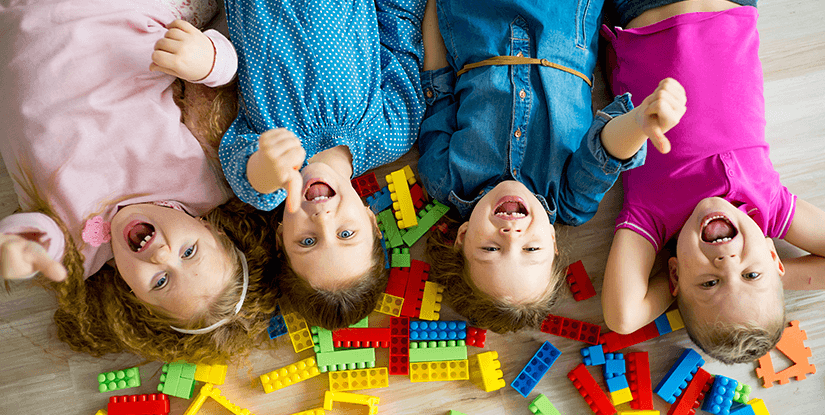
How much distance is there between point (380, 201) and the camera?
1.21 m

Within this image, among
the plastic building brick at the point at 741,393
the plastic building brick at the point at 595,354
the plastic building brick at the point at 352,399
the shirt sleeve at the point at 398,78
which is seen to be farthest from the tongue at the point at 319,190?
the plastic building brick at the point at 741,393

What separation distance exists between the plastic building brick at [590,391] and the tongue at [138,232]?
974 millimetres

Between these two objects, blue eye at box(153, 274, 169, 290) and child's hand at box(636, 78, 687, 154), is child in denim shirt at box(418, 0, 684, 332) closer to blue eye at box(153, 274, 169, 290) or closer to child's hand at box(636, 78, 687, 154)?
child's hand at box(636, 78, 687, 154)

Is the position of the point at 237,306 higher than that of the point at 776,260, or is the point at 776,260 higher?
the point at 776,260

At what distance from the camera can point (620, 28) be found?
1.15m

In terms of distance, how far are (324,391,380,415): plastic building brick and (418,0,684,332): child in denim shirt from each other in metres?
0.29

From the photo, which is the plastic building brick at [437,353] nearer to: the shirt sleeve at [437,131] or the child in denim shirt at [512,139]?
the child in denim shirt at [512,139]

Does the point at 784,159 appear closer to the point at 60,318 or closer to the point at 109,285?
the point at 109,285

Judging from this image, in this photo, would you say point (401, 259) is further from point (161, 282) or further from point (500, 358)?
point (161, 282)

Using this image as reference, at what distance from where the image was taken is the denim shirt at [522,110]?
109 centimetres

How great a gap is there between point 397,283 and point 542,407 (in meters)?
0.44

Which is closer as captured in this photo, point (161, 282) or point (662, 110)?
point (662, 110)

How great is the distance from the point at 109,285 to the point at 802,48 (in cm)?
171

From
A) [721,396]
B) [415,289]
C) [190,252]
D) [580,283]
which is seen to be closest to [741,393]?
[721,396]
